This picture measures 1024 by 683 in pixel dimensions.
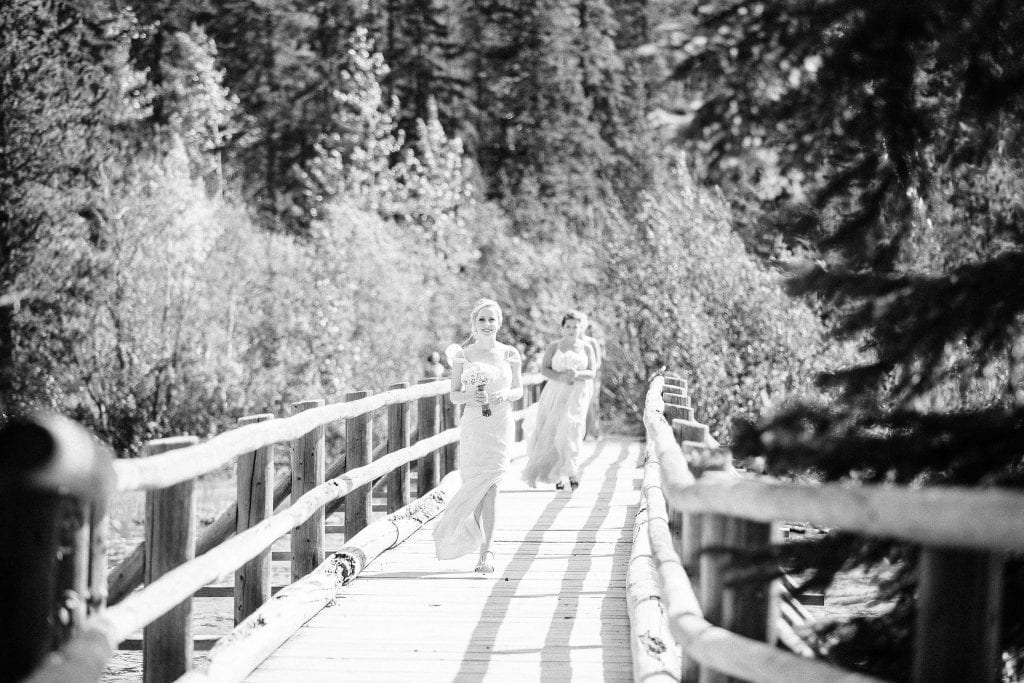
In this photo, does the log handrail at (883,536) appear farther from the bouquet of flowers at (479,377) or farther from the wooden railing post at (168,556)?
the bouquet of flowers at (479,377)

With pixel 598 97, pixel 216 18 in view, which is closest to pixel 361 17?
pixel 216 18

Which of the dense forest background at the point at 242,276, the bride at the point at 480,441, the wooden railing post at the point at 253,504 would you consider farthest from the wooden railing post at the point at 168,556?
the dense forest background at the point at 242,276

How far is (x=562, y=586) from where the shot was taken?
8180 mm

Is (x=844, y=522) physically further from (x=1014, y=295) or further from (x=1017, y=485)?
(x=1014, y=295)

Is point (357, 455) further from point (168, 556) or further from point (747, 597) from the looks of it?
point (747, 597)

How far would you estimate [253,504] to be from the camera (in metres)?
6.57

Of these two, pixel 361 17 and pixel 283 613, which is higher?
pixel 361 17

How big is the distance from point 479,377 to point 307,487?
148 cm

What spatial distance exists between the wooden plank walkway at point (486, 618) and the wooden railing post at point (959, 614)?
10.8ft

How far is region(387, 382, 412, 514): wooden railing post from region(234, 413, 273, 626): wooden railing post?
11.6 ft

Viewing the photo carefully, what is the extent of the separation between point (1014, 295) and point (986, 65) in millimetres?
715

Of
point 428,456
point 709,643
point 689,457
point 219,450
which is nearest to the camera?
point 709,643

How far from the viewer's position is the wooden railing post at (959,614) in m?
2.72

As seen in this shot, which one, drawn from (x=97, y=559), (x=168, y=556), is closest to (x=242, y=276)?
(x=168, y=556)
